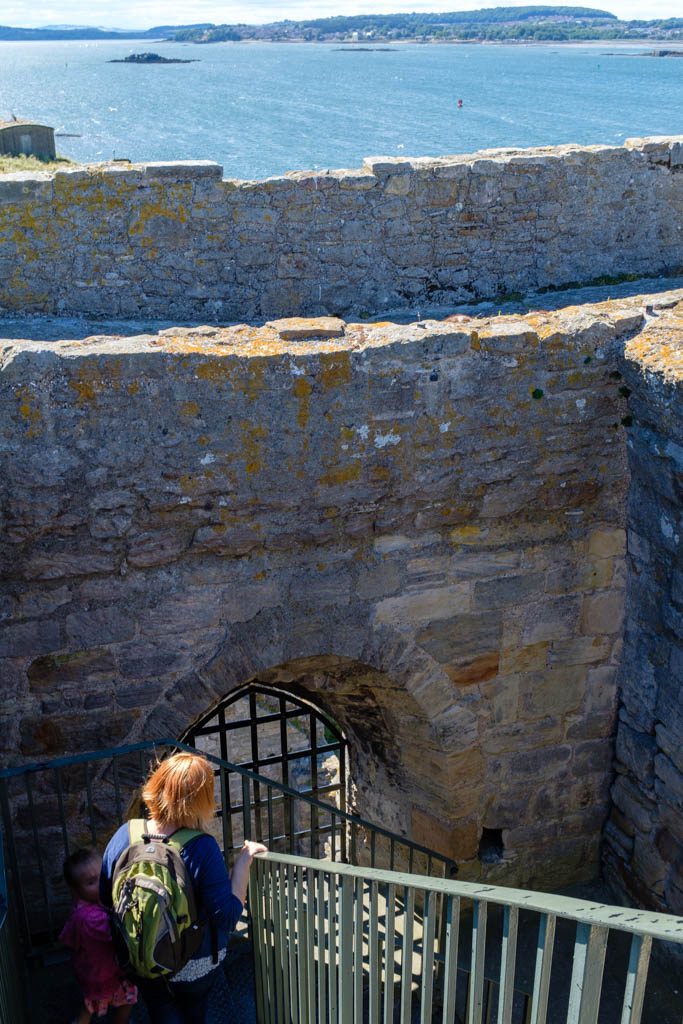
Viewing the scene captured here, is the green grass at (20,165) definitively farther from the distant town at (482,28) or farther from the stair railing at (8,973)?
the distant town at (482,28)

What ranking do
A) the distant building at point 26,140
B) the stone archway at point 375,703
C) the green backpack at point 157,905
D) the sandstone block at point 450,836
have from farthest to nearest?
the distant building at point 26,140 → the sandstone block at point 450,836 → the stone archway at point 375,703 → the green backpack at point 157,905

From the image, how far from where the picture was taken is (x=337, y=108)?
53.2 meters

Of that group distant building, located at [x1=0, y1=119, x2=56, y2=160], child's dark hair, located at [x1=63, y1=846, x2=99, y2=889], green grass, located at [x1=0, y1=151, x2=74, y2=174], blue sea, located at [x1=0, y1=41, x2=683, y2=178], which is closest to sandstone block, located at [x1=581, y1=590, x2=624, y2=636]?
child's dark hair, located at [x1=63, y1=846, x2=99, y2=889]

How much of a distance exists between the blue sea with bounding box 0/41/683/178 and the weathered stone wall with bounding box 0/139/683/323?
12114mm

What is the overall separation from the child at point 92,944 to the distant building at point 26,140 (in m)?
18.6

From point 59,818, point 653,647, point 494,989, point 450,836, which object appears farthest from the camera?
point 450,836

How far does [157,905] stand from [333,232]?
349 centimetres

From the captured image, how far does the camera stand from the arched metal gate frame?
583 cm

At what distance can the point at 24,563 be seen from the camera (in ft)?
14.8

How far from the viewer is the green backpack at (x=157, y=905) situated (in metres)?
3.29

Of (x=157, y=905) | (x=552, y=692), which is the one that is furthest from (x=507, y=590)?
(x=157, y=905)

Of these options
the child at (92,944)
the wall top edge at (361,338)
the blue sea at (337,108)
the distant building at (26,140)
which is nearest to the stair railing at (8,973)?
the child at (92,944)

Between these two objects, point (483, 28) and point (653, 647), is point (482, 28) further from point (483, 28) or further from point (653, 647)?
point (653, 647)

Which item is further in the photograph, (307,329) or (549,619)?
(549,619)
